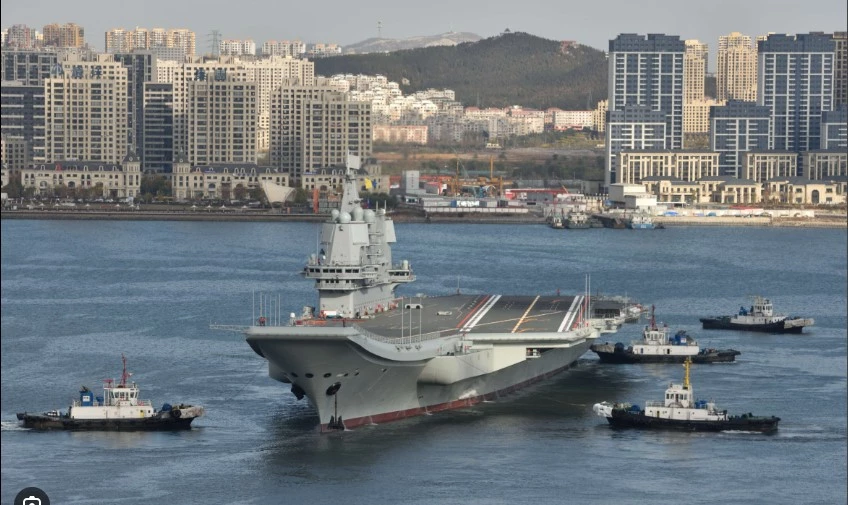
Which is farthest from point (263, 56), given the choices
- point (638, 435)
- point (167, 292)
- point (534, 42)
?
point (638, 435)

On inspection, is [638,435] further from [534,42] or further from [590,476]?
[534,42]

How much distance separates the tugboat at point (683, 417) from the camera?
30.7 metres

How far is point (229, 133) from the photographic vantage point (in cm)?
10919

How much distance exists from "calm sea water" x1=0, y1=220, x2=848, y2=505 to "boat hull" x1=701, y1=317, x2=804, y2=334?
1.52 feet

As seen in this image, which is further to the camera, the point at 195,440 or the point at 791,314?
the point at 791,314

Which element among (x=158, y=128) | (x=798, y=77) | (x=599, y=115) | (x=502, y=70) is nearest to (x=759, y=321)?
(x=158, y=128)

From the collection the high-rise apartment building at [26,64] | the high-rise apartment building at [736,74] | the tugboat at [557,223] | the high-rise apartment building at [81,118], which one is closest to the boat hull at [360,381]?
the tugboat at [557,223]

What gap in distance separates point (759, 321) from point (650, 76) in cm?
7625

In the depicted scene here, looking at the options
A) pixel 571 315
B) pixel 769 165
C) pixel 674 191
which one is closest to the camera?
pixel 571 315

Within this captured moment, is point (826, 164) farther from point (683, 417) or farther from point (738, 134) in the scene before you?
point (683, 417)

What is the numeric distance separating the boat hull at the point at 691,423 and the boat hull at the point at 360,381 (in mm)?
2912

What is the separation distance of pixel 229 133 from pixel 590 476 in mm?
83638

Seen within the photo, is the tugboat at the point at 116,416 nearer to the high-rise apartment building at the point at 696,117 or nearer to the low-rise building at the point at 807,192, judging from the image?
the low-rise building at the point at 807,192

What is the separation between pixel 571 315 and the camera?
37.2 m
